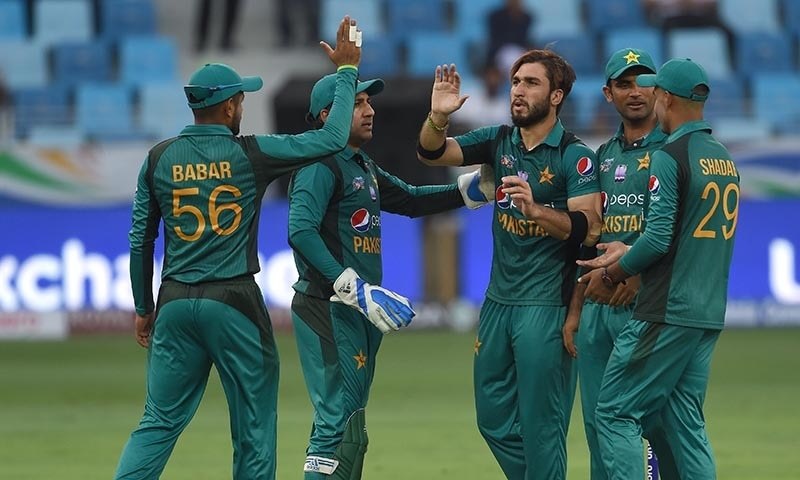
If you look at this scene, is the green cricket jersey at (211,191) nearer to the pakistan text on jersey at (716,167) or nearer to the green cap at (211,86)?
the green cap at (211,86)

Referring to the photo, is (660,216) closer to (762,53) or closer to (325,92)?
(325,92)

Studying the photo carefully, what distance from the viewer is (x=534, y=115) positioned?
24.9 feet

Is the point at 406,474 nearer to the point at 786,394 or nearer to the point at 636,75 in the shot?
the point at 636,75

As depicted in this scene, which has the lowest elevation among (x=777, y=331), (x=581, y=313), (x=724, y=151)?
(x=777, y=331)

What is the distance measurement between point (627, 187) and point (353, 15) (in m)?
15.8

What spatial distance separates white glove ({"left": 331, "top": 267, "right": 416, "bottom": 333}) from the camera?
7383mm

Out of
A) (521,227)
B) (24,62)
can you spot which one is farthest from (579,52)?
(521,227)

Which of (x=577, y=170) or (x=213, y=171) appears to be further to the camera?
(x=577, y=170)

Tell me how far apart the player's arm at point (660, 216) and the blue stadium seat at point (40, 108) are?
15.1 meters

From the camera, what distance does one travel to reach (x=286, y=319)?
1919cm

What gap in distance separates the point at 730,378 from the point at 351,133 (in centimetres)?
796

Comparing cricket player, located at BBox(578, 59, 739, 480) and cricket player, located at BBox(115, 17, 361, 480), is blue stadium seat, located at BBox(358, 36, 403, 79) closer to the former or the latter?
cricket player, located at BBox(115, 17, 361, 480)

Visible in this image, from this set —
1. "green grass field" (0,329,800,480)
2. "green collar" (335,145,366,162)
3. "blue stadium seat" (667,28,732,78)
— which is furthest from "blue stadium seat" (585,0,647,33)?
"green collar" (335,145,366,162)

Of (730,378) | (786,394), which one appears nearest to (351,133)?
(786,394)
